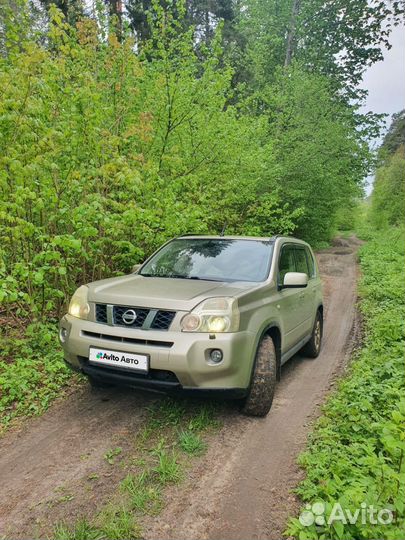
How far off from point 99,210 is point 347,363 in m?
3.98

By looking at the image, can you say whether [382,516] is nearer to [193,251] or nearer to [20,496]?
[20,496]

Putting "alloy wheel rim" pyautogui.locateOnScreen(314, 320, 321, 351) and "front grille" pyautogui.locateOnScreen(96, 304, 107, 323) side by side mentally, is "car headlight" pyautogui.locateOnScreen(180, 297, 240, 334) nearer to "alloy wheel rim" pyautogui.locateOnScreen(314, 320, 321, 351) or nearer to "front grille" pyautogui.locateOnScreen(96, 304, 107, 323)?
"front grille" pyautogui.locateOnScreen(96, 304, 107, 323)

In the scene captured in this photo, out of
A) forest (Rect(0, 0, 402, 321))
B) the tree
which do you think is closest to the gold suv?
forest (Rect(0, 0, 402, 321))

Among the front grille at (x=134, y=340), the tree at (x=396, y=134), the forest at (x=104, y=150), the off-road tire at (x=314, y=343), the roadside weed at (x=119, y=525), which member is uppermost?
the tree at (x=396, y=134)

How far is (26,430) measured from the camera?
11.1ft

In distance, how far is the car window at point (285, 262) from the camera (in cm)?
428

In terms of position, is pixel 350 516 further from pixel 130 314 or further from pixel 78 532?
pixel 130 314

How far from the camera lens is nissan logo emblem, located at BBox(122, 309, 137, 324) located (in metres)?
3.27

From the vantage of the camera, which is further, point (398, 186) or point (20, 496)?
point (398, 186)

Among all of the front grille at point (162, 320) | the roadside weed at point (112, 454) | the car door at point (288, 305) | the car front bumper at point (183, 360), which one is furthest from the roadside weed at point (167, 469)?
the car door at point (288, 305)

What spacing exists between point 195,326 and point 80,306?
1.23 m

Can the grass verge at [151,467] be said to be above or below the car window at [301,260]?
below

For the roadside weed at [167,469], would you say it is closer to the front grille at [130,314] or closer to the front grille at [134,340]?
the front grille at [134,340]

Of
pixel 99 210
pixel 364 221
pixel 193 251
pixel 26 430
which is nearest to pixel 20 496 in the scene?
pixel 26 430
